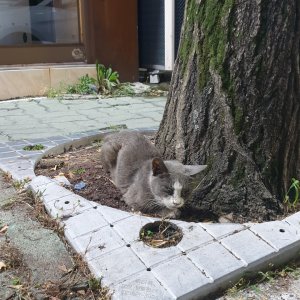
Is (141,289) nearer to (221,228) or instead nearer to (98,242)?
(98,242)

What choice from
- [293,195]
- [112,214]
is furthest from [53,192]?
[293,195]

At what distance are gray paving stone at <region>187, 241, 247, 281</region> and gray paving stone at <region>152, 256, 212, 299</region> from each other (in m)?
0.04

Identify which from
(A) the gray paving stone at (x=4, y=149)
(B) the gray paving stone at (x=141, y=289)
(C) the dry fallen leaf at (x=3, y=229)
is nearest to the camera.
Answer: (B) the gray paving stone at (x=141, y=289)

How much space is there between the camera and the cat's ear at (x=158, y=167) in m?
2.74

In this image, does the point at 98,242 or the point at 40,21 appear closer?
the point at 98,242

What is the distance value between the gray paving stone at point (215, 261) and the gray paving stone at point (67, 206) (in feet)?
2.59

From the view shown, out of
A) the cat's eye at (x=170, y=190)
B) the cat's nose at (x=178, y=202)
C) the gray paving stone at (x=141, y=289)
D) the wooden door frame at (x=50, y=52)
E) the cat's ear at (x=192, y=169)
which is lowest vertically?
the gray paving stone at (x=141, y=289)

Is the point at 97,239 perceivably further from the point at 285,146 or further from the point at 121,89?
the point at 121,89

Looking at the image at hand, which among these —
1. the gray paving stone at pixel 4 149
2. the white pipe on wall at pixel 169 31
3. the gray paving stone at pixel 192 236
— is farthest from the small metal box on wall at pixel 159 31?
the gray paving stone at pixel 192 236

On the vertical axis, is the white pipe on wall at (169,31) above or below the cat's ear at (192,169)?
above

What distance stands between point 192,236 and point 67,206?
0.83 metres

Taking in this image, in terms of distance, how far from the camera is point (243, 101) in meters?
2.77

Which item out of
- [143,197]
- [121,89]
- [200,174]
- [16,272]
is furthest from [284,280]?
[121,89]

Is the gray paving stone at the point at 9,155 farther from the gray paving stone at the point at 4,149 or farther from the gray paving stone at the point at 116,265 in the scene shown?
the gray paving stone at the point at 116,265
